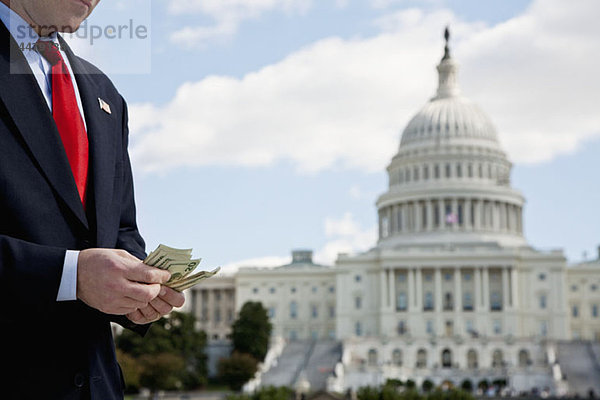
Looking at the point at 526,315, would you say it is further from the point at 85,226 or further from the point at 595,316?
the point at 85,226

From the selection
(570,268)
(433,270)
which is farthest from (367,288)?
(570,268)

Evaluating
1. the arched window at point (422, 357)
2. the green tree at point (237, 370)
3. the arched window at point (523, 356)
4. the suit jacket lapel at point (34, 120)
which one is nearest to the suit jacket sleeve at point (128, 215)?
the suit jacket lapel at point (34, 120)

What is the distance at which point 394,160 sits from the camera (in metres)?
144

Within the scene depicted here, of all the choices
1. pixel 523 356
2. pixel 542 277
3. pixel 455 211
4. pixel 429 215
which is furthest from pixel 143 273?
pixel 429 215

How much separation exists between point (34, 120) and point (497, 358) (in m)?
109

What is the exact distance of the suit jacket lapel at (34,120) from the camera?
4746 mm

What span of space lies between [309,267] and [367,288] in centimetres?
1560

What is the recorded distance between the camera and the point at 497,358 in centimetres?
10925

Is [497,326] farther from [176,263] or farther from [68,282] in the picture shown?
[68,282]

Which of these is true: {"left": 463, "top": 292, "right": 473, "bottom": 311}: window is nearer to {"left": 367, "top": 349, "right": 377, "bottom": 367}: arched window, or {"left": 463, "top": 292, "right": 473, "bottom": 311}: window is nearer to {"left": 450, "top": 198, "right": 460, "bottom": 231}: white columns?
{"left": 450, "top": 198, "right": 460, "bottom": 231}: white columns

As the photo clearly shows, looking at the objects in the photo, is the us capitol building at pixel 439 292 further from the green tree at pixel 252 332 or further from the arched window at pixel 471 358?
the green tree at pixel 252 332

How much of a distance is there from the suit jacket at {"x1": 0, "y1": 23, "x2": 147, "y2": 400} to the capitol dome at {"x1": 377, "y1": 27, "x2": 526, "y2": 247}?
126 meters

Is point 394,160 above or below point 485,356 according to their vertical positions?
above

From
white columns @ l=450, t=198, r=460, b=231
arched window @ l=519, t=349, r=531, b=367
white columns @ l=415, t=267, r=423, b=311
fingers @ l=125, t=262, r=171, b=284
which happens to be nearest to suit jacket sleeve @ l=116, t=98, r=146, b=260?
fingers @ l=125, t=262, r=171, b=284
